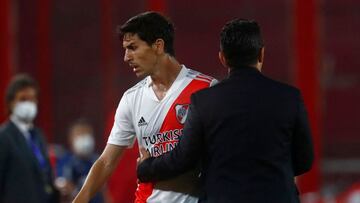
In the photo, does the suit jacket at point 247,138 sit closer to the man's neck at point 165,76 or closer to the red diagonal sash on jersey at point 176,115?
the red diagonal sash on jersey at point 176,115

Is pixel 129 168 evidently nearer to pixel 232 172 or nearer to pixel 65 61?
pixel 65 61

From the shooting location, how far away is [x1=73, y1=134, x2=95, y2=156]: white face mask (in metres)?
10.2

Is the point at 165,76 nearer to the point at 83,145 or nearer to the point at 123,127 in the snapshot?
the point at 123,127

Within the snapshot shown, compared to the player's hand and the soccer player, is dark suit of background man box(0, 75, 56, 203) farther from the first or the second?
the player's hand

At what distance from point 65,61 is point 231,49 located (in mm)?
7805

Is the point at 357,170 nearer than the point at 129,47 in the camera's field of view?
Answer: No

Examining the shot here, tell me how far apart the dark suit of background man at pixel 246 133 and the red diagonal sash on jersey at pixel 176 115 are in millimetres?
289

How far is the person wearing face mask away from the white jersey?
14.0ft

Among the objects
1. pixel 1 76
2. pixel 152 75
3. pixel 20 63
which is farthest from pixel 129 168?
pixel 152 75

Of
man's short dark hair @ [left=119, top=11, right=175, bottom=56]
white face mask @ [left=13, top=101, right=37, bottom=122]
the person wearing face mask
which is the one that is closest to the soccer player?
man's short dark hair @ [left=119, top=11, right=175, bottom=56]

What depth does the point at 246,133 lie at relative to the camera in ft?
15.1

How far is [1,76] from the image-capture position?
1134 cm

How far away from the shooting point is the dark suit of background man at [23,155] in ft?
23.8

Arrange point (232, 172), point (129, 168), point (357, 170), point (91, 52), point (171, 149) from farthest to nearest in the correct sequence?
point (91, 52)
point (357, 170)
point (129, 168)
point (171, 149)
point (232, 172)
